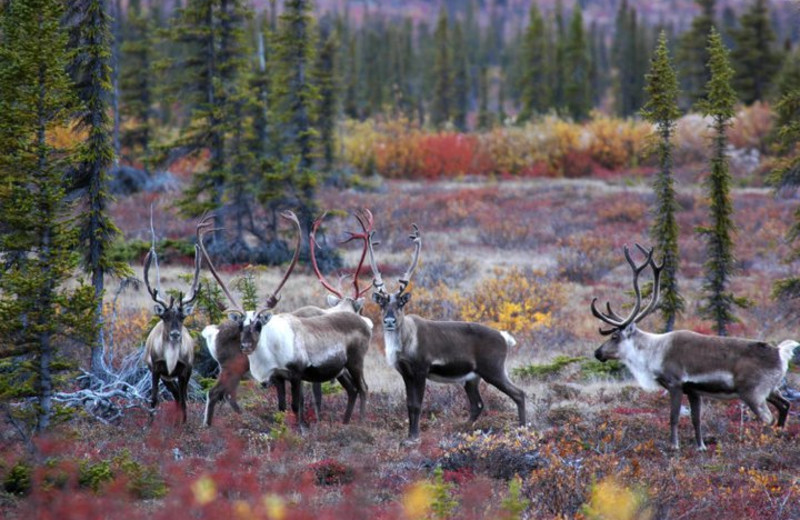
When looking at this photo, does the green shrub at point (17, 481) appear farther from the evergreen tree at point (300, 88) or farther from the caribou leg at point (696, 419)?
the evergreen tree at point (300, 88)

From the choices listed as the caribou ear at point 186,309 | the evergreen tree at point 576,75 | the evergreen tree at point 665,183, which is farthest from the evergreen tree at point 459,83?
the caribou ear at point 186,309

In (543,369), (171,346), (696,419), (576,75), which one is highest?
(171,346)

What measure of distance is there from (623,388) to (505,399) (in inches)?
76.8

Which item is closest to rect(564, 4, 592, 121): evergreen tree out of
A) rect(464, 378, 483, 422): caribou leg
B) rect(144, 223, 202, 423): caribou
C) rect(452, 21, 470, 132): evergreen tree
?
rect(452, 21, 470, 132): evergreen tree

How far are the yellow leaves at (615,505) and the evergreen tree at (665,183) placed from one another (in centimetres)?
675

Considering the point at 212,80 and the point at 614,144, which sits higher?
the point at 212,80

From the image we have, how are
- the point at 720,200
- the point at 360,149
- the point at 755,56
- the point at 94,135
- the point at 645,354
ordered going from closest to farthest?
the point at 645,354 → the point at 94,135 → the point at 720,200 → the point at 360,149 → the point at 755,56

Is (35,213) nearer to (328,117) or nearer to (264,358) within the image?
(264,358)

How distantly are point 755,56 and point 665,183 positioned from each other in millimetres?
40355

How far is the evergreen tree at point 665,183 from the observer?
14.6 m

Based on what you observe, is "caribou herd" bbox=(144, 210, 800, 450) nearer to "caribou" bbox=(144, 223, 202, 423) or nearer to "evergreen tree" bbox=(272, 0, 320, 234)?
"caribou" bbox=(144, 223, 202, 423)

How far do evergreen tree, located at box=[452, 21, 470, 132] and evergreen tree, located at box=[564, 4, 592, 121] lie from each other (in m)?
9.77

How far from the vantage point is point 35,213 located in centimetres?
941

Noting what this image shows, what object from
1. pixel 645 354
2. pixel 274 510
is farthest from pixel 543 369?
pixel 274 510
